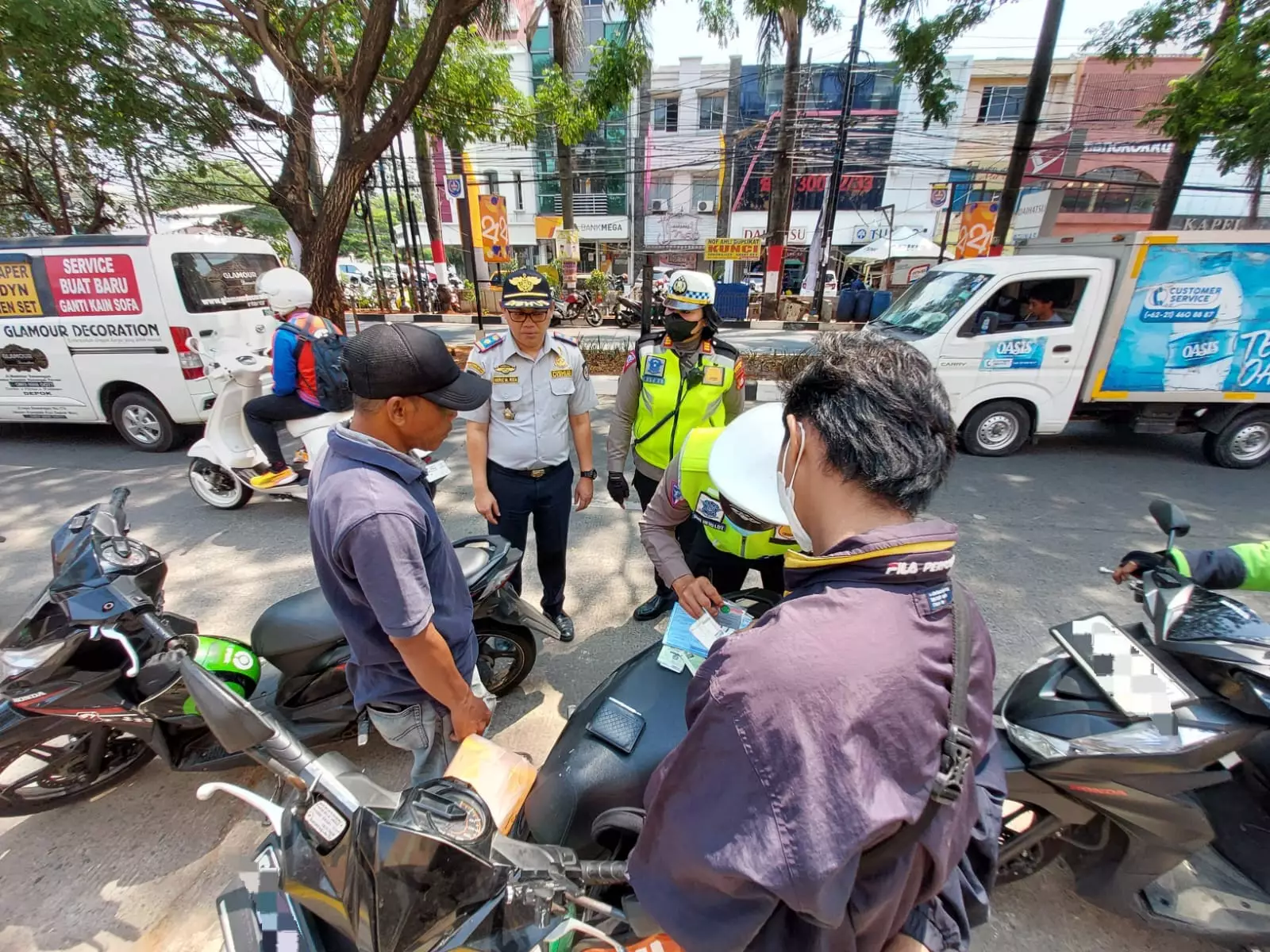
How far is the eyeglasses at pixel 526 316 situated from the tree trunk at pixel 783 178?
1061 cm

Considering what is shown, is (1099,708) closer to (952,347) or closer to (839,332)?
Answer: (839,332)

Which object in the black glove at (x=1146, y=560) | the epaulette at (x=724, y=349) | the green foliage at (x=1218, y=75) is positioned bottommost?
the black glove at (x=1146, y=560)

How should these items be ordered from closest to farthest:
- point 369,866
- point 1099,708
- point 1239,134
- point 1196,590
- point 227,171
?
1. point 369,866
2. point 1099,708
3. point 1196,590
4. point 1239,134
5. point 227,171

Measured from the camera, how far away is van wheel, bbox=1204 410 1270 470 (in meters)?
5.20

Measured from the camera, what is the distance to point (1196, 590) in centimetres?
163

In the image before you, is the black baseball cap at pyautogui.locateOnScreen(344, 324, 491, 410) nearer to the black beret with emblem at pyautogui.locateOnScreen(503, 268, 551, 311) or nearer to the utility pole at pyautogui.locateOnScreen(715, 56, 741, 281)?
the black beret with emblem at pyautogui.locateOnScreen(503, 268, 551, 311)

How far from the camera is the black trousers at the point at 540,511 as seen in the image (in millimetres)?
2619

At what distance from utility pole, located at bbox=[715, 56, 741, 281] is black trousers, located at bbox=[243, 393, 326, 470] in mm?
21103

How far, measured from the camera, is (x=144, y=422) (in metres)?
5.35

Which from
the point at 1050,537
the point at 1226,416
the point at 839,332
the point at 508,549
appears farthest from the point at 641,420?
the point at 1226,416

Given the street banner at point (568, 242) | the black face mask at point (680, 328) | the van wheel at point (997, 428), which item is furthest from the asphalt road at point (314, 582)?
the street banner at point (568, 242)

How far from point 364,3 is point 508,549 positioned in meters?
6.79

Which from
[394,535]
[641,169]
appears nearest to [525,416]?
[394,535]

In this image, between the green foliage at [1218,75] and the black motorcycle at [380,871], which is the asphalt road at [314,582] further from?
the green foliage at [1218,75]
